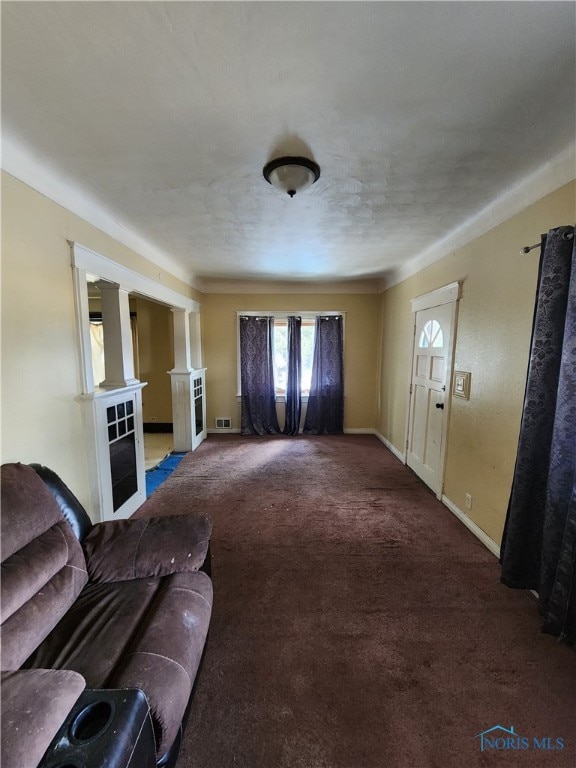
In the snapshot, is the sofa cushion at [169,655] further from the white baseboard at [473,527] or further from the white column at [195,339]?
the white column at [195,339]

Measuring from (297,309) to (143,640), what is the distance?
14.8 feet

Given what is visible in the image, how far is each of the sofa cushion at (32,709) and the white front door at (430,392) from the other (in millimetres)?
2978

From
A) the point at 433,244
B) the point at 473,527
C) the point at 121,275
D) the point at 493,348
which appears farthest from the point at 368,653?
the point at 433,244

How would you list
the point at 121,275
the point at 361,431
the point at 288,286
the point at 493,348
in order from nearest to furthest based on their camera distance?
the point at 493,348 → the point at 121,275 → the point at 288,286 → the point at 361,431

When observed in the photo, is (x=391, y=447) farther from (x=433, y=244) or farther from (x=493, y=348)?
(x=433, y=244)

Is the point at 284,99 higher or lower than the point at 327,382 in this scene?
higher

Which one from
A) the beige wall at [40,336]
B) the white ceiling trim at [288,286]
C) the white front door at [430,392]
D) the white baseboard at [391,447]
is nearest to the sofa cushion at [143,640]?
the beige wall at [40,336]

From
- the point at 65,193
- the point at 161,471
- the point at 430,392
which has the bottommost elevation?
the point at 161,471

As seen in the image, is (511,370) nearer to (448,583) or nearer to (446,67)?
(448,583)

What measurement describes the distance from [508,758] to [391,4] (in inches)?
99.0

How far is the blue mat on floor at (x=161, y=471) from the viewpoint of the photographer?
337 cm

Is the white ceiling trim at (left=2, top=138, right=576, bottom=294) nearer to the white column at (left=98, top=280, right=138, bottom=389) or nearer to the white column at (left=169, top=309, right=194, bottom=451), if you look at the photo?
the white column at (left=98, top=280, right=138, bottom=389)

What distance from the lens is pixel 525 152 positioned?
160cm

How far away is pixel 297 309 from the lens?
501cm
